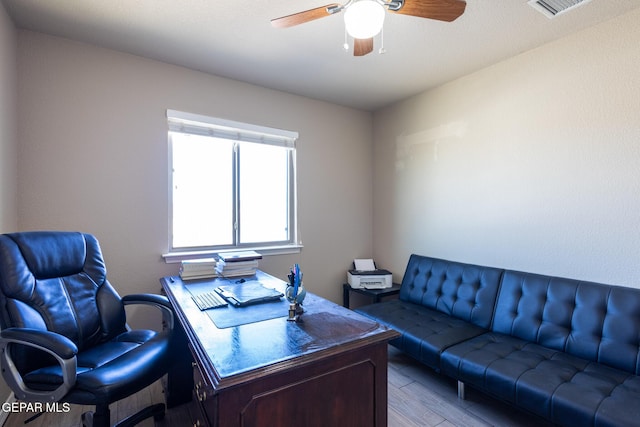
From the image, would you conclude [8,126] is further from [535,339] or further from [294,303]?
[535,339]

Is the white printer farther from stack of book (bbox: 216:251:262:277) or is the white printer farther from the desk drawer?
the desk drawer

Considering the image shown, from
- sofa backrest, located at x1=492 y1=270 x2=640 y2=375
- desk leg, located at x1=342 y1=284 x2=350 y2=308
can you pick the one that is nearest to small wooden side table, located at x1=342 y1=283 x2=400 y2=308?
desk leg, located at x1=342 y1=284 x2=350 y2=308

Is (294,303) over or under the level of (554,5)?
under

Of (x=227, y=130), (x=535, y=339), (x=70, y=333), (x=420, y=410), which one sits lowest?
(x=420, y=410)

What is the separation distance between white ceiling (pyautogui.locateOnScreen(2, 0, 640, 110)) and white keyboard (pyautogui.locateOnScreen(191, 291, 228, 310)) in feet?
5.84

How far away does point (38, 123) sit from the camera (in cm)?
203

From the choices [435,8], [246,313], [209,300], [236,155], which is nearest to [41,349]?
[209,300]

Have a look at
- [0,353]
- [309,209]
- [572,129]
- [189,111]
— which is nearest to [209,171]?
[189,111]

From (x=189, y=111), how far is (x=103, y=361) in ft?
6.43

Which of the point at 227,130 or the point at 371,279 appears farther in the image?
the point at 371,279

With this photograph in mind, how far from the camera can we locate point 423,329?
7.30ft

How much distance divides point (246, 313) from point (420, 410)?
52.5 inches

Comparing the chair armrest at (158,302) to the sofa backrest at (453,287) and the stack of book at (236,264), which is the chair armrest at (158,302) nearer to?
the stack of book at (236,264)

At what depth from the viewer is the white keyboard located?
5.40 feet
